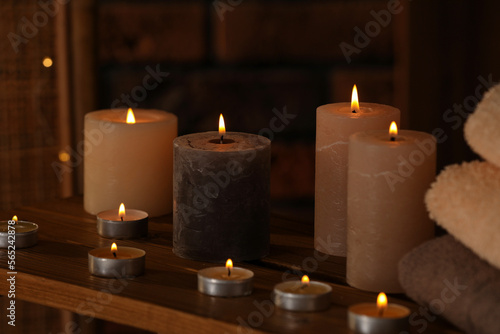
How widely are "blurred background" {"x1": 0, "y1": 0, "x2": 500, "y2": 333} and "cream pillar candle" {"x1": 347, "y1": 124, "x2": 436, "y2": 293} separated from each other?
66 centimetres

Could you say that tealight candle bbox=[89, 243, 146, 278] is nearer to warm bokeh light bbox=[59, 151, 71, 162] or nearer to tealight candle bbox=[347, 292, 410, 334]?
tealight candle bbox=[347, 292, 410, 334]

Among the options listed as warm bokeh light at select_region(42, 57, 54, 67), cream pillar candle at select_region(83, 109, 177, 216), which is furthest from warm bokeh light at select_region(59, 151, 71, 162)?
cream pillar candle at select_region(83, 109, 177, 216)

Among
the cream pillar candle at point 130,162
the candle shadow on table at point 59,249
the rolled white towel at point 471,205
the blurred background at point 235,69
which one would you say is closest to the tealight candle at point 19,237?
the candle shadow on table at point 59,249

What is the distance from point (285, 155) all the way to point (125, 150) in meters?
0.56

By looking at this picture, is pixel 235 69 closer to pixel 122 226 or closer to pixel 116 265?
pixel 122 226

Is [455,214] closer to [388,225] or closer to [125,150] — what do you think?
[388,225]

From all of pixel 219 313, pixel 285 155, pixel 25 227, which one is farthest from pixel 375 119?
pixel 285 155

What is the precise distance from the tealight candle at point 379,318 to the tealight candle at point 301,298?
0.03m

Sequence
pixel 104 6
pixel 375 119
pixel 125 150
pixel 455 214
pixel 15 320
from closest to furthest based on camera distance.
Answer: pixel 455 214 → pixel 375 119 → pixel 125 150 → pixel 15 320 → pixel 104 6

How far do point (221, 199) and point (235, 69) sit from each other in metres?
0.67

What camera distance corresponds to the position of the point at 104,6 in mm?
1396

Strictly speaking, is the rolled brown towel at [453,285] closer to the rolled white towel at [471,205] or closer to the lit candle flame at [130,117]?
the rolled white towel at [471,205]

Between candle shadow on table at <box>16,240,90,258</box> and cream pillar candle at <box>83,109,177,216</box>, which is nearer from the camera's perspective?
candle shadow on table at <box>16,240,90,258</box>

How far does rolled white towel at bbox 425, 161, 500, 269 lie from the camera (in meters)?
0.60
